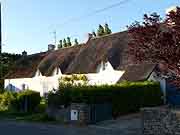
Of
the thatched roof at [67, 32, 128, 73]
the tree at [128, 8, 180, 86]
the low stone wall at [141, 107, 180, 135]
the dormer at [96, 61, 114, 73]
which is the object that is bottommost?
the low stone wall at [141, 107, 180, 135]

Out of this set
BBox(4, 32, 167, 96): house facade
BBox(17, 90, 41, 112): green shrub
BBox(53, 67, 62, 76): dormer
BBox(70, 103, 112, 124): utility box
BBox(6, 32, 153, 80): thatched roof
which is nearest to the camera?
BBox(70, 103, 112, 124): utility box

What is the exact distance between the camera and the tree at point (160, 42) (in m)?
18.7

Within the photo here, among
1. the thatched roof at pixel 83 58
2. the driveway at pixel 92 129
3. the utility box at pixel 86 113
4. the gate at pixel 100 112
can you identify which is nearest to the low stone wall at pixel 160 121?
the driveway at pixel 92 129

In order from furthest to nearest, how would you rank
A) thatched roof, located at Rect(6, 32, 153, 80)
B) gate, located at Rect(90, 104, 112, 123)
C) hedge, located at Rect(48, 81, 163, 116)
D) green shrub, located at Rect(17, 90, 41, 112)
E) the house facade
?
thatched roof, located at Rect(6, 32, 153, 80)
the house facade
green shrub, located at Rect(17, 90, 41, 112)
hedge, located at Rect(48, 81, 163, 116)
gate, located at Rect(90, 104, 112, 123)

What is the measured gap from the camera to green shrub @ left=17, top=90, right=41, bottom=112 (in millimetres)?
36469

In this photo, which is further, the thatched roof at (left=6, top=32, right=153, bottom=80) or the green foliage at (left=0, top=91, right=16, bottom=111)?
the thatched roof at (left=6, top=32, right=153, bottom=80)

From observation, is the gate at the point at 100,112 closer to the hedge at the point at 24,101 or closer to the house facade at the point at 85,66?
the house facade at the point at 85,66

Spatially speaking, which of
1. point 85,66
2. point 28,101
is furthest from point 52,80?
point 28,101

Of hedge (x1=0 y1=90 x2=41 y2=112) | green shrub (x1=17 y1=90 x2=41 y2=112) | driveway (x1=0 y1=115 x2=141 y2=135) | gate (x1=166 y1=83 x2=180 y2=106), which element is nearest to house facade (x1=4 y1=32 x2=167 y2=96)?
gate (x1=166 y1=83 x2=180 y2=106)

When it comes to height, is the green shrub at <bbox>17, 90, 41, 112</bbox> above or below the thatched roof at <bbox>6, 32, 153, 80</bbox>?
below

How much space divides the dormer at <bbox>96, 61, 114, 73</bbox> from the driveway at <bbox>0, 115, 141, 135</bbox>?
13.9 metres

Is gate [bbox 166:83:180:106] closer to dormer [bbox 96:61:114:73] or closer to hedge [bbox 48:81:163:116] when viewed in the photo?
hedge [bbox 48:81:163:116]

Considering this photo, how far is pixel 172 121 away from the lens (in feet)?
63.0

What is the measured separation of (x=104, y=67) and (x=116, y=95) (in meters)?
14.2
